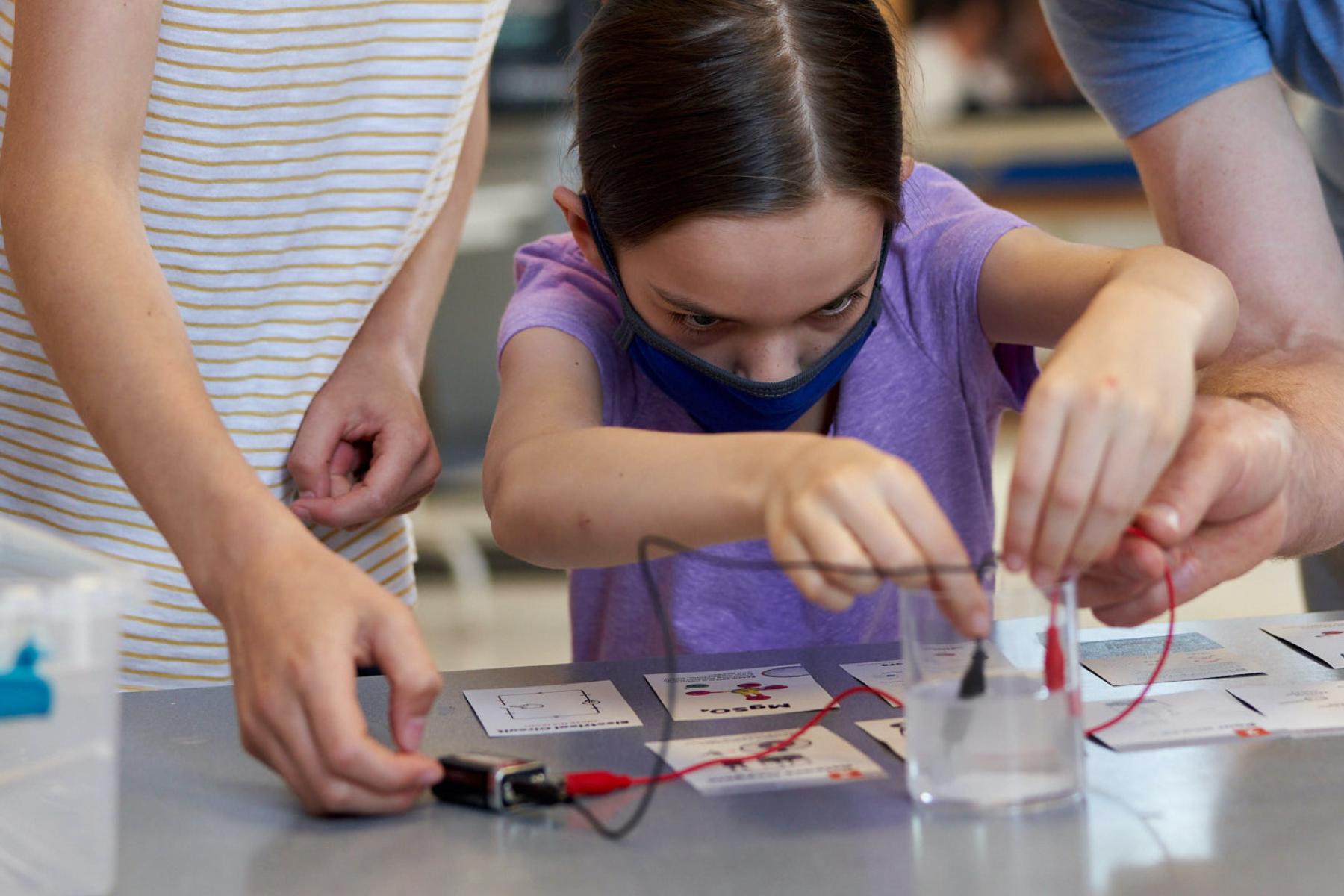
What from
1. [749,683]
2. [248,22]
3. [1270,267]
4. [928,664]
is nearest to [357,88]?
[248,22]

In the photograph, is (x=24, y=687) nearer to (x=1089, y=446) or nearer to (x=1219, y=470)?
(x=1089, y=446)

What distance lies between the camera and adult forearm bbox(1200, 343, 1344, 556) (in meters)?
0.98

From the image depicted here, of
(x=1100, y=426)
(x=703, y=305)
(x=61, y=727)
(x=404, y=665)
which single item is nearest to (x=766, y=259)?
(x=703, y=305)

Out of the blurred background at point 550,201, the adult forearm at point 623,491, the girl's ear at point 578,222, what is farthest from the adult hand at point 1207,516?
the blurred background at point 550,201

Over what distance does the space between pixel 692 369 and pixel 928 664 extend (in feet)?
1.35

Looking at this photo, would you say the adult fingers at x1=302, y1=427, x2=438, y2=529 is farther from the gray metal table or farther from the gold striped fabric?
the gray metal table

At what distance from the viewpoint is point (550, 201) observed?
4.07m

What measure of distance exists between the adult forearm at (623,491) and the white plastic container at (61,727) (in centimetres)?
32

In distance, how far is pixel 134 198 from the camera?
911mm

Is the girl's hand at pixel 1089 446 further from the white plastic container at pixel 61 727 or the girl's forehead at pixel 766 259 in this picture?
the white plastic container at pixel 61 727

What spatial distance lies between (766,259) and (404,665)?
426 mm

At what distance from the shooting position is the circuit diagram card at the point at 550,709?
88 cm

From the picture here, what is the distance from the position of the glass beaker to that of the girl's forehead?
338 mm

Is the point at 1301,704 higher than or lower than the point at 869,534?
lower
